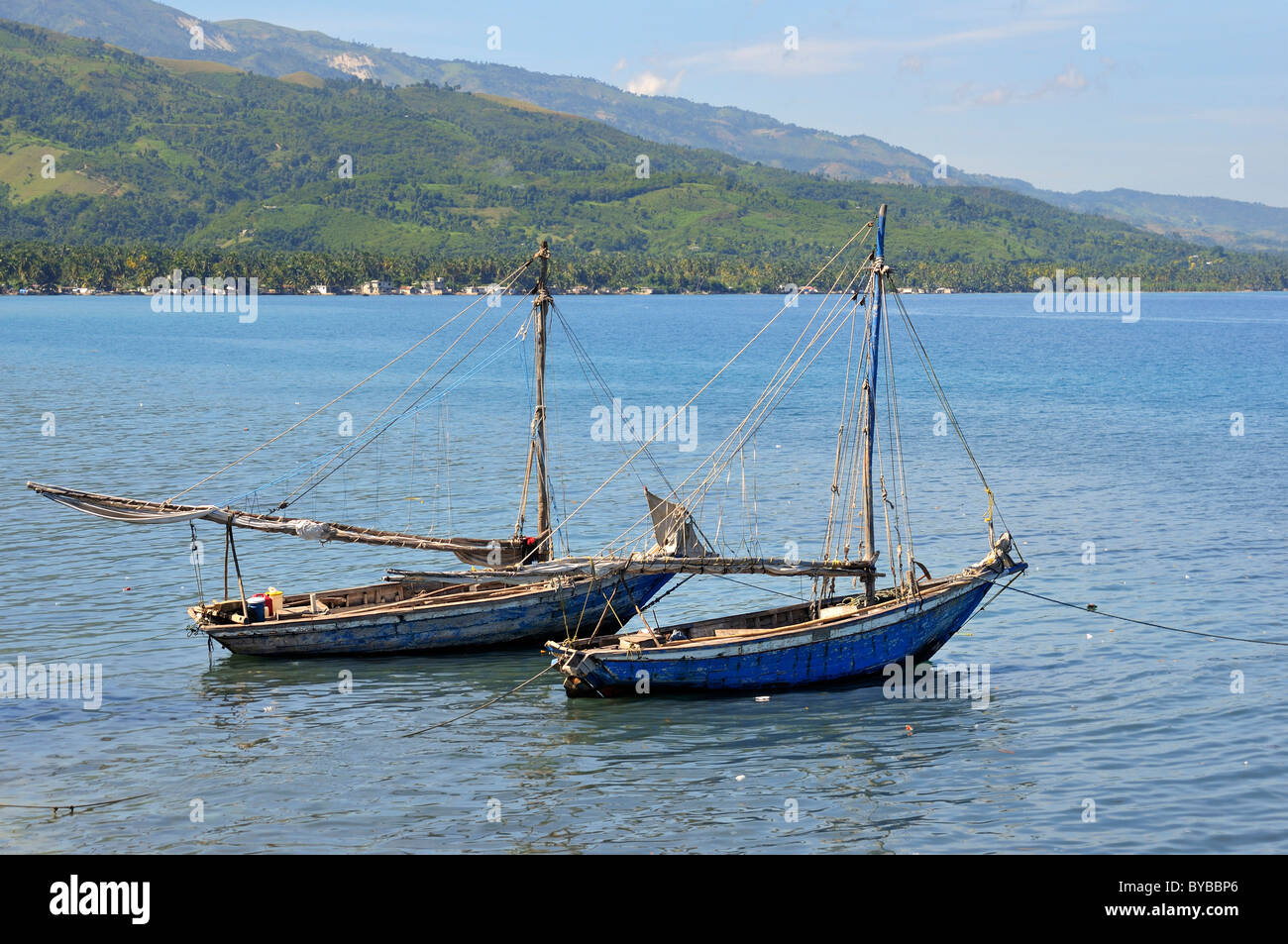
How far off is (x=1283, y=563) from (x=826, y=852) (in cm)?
3016

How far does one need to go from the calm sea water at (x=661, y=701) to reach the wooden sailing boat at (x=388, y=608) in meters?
0.82

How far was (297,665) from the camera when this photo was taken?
1427 inches

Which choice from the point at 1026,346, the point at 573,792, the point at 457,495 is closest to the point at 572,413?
the point at 457,495

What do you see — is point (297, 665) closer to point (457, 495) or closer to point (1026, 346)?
point (457, 495)

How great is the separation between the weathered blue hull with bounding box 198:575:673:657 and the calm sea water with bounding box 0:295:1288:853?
0.61 metres

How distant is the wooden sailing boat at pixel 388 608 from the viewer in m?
36.4

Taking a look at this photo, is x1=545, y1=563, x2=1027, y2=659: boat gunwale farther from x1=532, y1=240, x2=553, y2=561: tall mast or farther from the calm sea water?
x1=532, y1=240, x2=553, y2=561: tall mast

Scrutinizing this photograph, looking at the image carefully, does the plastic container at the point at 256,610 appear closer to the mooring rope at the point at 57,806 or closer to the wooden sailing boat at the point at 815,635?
the wooden sailing boat at the point at 815,635

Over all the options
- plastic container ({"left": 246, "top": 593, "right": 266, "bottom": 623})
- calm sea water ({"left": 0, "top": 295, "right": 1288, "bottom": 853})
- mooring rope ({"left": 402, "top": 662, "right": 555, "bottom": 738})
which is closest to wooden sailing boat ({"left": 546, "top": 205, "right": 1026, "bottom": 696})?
calm sea water ({"left": 0, "top": 295, "right": 1288, "bottom": 853})

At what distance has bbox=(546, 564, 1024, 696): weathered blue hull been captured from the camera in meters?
32.9

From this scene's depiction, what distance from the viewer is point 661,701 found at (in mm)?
33281

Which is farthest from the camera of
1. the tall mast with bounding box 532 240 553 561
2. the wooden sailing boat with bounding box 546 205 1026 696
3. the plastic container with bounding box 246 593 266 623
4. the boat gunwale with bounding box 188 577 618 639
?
the tall mast with bounding box 532 240 553 561

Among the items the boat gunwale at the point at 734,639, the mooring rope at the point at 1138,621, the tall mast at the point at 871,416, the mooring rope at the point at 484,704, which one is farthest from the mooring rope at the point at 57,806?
the mooring rope at the point at 1138,621

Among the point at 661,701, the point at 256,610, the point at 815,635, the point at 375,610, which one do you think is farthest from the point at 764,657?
the point at 256,610
